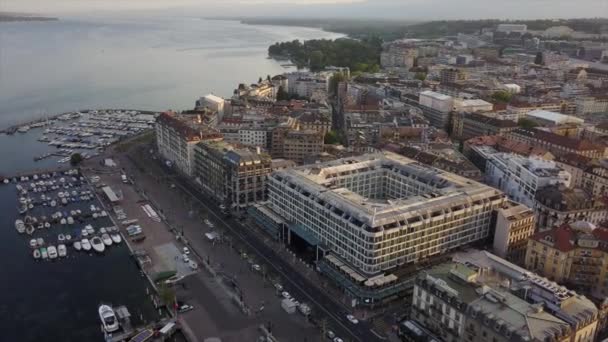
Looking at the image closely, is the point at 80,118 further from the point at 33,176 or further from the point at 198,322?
the point at 198,322

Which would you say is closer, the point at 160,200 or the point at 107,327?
the point at 107,327

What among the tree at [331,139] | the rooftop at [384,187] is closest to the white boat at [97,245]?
the rooftop at [384,187]

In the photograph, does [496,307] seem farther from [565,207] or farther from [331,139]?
[331,139]

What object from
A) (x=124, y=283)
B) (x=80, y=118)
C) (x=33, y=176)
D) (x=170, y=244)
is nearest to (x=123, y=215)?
(x=170, y=244)

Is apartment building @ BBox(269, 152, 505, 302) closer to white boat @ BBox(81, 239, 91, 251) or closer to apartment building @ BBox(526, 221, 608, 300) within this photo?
apartment building @ BBox(526, 221, 608, 300)

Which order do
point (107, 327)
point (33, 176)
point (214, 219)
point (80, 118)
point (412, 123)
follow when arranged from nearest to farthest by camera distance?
point (107, 327), point (214, 219), point (33, 176), point (412, 123), point (80, 118)
